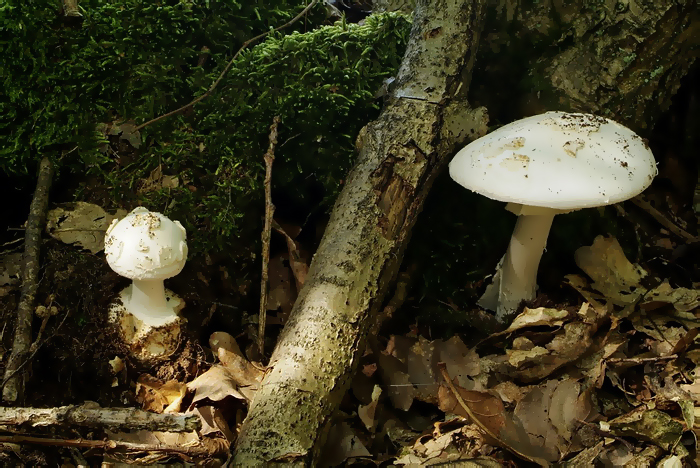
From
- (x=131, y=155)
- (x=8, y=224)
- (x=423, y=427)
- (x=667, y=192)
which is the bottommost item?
(x=423, y=427)

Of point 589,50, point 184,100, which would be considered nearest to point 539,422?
point 589,50

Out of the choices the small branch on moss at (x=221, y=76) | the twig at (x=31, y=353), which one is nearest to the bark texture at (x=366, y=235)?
the small branch on moss at (x=221, y=76)

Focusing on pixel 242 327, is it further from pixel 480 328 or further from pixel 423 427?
pixel 480 328

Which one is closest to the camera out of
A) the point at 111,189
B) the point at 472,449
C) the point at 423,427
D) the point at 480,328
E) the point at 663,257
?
the point at 472,449

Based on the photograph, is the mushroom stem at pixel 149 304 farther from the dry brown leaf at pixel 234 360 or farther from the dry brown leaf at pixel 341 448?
the dry brown leaf at pixel 341 448

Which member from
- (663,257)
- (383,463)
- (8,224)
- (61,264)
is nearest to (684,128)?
(663,257)

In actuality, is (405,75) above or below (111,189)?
above

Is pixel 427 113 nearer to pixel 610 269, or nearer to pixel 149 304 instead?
pixel 610 269

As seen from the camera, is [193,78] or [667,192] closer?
[193,78]

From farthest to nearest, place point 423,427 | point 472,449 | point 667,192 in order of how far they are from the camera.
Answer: point 667,192
point 423,427
point 472,449
